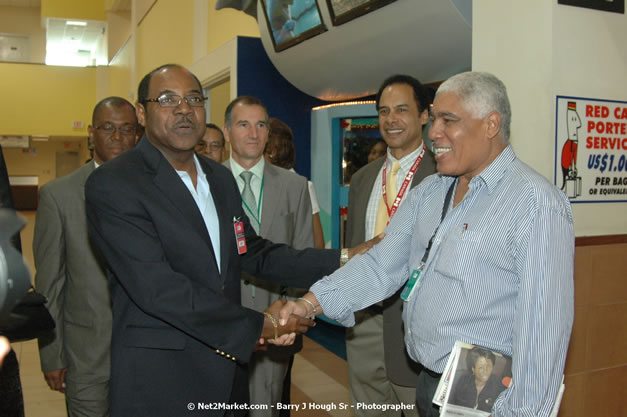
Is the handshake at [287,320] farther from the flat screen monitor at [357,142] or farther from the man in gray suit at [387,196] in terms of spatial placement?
the flat screen monitor at [357,142]

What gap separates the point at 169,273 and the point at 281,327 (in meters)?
0.58

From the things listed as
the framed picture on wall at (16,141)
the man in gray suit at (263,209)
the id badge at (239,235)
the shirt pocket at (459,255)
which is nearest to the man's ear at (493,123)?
the shirt pocket at (459,255)

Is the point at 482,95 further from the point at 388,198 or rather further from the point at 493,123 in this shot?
the point at 388,198

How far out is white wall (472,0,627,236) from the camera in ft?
8.38

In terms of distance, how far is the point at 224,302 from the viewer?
2.05 metres

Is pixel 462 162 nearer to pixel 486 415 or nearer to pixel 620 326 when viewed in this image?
pixel 486 415

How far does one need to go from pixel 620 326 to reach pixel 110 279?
2466 mm

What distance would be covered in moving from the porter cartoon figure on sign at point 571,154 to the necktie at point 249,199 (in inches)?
63.4

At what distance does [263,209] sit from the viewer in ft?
10.2

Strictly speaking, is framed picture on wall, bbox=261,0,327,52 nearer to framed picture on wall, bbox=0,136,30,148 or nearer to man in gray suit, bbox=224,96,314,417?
man in gray suit, bbox=224,96,314,417

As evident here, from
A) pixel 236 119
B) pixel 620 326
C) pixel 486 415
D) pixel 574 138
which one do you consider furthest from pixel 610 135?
pixel 236 119

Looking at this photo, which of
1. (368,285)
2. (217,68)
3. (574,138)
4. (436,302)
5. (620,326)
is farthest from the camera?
(217,68)

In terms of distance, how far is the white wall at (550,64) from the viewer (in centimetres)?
255

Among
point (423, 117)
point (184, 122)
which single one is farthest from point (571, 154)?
point (184, 122)
